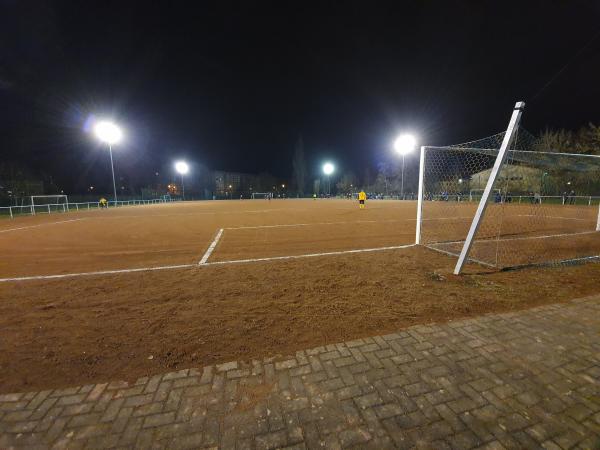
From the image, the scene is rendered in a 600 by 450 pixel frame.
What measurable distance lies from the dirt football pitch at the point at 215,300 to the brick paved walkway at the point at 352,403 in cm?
30

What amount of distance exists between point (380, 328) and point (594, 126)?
133ft

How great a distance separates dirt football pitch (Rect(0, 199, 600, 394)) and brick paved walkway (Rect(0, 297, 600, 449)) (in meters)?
0.30

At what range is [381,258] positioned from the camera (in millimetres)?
6332

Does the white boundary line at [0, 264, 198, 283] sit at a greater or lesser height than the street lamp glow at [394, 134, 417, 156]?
lesser

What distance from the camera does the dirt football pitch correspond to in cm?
283

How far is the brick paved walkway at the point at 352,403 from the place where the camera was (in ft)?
6.15

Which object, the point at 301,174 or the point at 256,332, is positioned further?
the point at 301,174

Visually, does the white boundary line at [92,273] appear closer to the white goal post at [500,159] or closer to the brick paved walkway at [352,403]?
the brick paved walkway at [352,403]

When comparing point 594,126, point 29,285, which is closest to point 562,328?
point 29,285

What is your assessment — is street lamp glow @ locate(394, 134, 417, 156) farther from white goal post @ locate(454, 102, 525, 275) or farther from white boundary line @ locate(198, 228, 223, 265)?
white goal post @ locate(454, 102, 525, 275)

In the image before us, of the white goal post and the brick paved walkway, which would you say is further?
the white goal post

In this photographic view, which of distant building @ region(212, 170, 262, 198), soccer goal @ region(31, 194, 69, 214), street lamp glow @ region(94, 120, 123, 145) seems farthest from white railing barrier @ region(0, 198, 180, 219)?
distant building @ region(212, 170, 262, 198)

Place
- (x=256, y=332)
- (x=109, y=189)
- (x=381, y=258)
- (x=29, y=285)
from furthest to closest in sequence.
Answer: (x=109, y=189), (x=381, y=258), (x=29, y=285), (x=256, y=332)

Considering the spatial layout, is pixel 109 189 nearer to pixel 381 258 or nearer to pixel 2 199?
pixel 2 199
